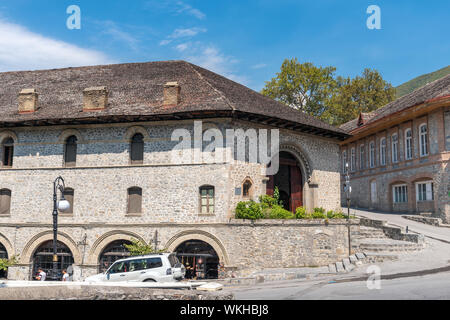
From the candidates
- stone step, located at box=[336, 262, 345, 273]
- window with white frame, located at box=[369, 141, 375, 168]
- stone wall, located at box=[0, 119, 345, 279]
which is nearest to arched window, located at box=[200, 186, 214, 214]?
stone wall, located at box=[0, 119, 345, 279]

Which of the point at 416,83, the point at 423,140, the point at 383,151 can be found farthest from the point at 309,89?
the point at 416,83

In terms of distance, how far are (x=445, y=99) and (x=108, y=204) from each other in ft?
66.5

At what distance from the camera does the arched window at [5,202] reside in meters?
23.5

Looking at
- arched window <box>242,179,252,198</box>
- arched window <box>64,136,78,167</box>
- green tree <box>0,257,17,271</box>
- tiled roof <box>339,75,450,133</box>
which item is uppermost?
tiled roof <box>339,75,450,133</box>

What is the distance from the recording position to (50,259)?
22766 mm

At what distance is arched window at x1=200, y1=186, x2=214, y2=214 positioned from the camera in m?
21.2

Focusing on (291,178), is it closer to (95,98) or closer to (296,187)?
(296,187)

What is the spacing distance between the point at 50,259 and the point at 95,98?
8748 millimetres

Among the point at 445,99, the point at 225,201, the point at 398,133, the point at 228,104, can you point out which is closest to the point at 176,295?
the point at 225,201

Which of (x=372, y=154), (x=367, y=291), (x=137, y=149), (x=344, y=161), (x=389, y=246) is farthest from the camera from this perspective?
(x=344, y=161)

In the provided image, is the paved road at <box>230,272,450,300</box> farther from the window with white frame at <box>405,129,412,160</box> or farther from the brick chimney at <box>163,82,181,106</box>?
the window with white frame at <box>405,129,412,160</box>

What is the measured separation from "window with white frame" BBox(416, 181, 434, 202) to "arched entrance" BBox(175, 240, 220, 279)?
1561cm

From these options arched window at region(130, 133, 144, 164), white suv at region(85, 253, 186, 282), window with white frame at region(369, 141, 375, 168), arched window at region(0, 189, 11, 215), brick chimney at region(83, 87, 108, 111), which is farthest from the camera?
window with white frame at region(369, 141, 375, 168)
